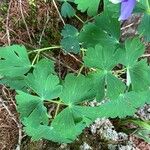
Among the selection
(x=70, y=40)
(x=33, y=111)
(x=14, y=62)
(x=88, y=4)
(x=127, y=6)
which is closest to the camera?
(x=127, y=6)

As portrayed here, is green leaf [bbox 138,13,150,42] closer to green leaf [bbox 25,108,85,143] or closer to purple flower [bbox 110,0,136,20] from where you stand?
purple flower [bbox 110,0,136,20]

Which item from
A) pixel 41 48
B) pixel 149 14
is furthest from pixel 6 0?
pixel 149 14

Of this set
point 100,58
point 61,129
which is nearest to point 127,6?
point 100,58

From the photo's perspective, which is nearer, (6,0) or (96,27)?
(96,27)

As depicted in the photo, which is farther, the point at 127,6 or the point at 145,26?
the point at 145,26

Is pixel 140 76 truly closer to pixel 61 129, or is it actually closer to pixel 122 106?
pixel 122 106

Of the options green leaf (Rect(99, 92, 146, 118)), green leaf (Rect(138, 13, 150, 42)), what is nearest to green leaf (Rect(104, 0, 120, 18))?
green leaf (Rect(138, 13, 150, 42))

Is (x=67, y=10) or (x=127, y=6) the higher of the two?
(x=127, y=6)

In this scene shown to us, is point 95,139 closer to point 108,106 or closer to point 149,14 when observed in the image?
point 108,106
